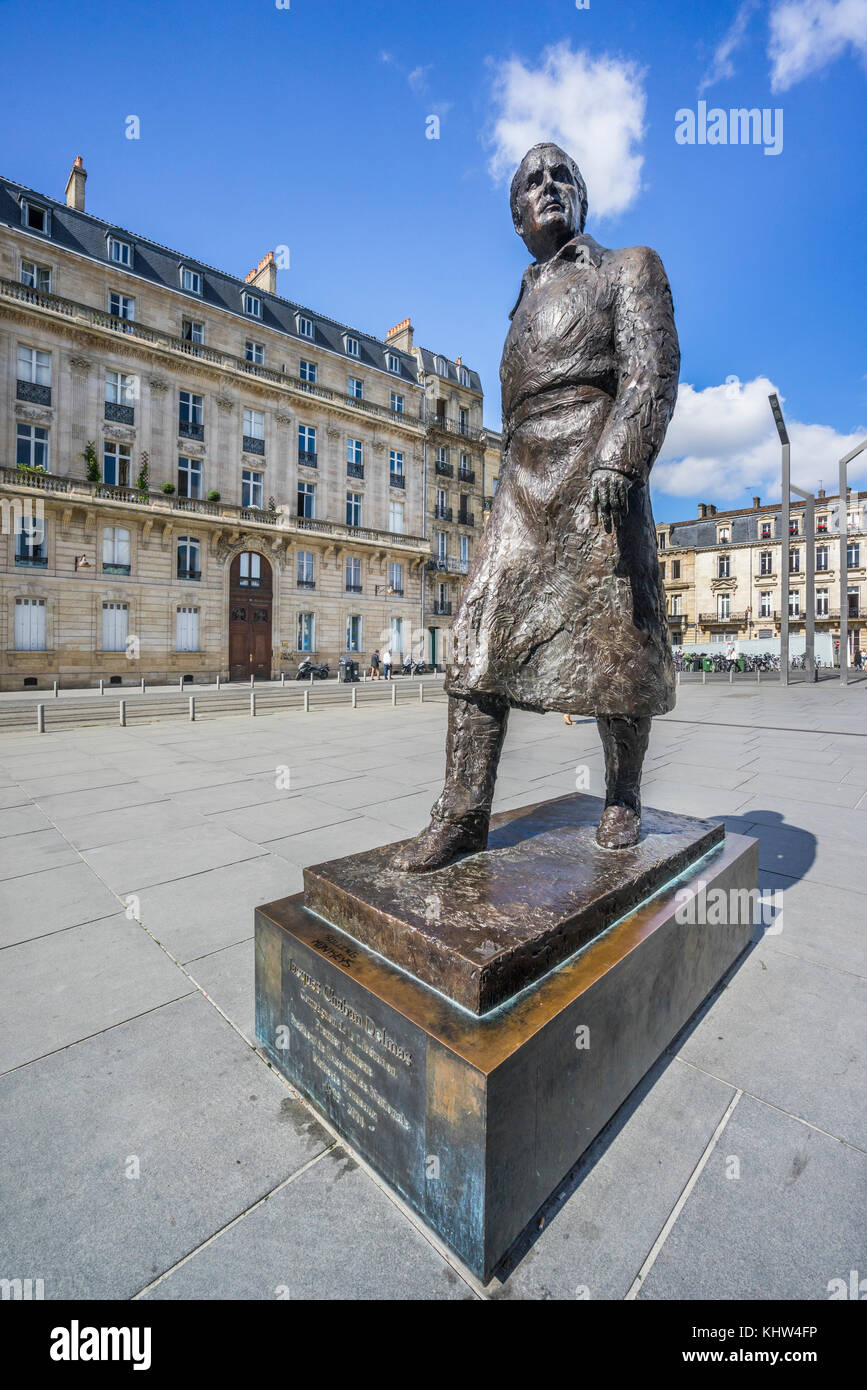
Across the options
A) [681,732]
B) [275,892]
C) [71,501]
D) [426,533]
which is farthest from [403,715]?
[426,533]

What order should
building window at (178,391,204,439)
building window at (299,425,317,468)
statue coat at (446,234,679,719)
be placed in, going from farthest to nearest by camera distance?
building window at (299,425,317,468) → building window at (178,391,204,439) → statue coat at (446,234,679,719)

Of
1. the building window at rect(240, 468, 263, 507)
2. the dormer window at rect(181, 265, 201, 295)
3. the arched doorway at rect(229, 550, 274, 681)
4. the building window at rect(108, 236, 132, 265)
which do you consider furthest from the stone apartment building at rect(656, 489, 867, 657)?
the building window at rect(108, 236, 132, 265)

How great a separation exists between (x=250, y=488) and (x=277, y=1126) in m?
28.6

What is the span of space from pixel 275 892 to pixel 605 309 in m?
3.22

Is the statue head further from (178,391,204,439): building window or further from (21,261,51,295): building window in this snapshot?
(178,391,204,439): building window

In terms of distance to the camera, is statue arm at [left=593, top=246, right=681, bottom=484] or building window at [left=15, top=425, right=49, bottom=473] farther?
building window at [left=15, top=425, right=49, bottom=473]

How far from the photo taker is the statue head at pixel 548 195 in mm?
2502

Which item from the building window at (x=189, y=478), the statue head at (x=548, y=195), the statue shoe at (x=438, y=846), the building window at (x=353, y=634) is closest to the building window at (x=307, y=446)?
the building window at (x=189, y=478)

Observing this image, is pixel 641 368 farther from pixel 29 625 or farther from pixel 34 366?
pixel 34 366

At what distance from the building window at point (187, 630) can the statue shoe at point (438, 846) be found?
968 inches

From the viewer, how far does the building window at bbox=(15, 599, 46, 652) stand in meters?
21.3

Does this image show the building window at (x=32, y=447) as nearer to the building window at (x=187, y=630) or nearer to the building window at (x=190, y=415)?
the building window at (x=190, y=415)

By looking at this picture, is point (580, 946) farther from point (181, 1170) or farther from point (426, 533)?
point (426, 533)

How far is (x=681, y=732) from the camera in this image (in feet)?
34.9
